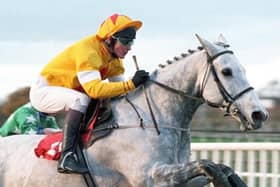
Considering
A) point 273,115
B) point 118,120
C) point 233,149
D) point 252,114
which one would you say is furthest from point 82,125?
point 273,115

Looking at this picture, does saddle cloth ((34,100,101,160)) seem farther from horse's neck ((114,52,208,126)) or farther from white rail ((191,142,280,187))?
white rail ((191,142,280,187))

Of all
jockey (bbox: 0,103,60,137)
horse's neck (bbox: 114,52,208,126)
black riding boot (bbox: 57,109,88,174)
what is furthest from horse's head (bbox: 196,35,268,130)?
jockey (bbox: 0,103,60,137)

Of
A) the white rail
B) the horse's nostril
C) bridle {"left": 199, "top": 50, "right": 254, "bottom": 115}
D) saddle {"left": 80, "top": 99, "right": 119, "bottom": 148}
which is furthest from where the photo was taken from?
the white rail

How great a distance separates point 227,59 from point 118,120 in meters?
1.06

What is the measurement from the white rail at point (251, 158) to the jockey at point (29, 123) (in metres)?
2.40

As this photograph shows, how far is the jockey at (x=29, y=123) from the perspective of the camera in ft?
32.8

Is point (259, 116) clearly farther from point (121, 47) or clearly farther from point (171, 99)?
point (121, 47)

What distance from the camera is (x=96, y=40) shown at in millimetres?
9055

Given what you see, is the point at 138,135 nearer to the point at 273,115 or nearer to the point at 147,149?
the point at 147,149

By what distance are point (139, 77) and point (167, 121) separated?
0.43 metres

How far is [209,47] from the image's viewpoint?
8.66 meters

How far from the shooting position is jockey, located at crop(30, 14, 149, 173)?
347 inches

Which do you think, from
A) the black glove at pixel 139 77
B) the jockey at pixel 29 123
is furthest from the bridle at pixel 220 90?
the jockey at pixel 29 123

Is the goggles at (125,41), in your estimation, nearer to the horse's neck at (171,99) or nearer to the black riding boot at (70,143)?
the horse's neck at (171,99)
